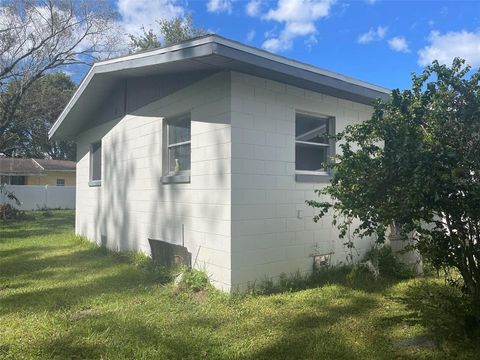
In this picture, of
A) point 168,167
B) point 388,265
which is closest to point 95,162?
point 168,167

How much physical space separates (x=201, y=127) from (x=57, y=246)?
6.91 m

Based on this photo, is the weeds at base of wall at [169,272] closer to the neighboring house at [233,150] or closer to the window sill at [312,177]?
the neighboring house at [233,150]

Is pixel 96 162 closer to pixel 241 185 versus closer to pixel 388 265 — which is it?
pixel 241 185

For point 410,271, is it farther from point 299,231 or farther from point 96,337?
point 96,337

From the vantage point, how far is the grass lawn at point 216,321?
3969mm

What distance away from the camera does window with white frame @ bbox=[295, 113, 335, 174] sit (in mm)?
7051

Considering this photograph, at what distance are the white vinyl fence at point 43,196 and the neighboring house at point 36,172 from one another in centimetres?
501

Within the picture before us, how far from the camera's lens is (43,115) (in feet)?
75.9

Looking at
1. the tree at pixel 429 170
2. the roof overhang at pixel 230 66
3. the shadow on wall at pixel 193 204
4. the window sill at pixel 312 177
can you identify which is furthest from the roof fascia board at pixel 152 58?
the window sill at pixel 312 177

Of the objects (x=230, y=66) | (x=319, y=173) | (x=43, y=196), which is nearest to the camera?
(x=230, y=66)

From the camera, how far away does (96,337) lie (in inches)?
173

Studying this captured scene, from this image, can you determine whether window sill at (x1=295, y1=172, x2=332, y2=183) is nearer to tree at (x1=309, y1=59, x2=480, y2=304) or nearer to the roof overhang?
the roof overhang

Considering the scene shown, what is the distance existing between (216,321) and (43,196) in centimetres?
2417

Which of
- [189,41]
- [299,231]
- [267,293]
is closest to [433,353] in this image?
[267,293]
